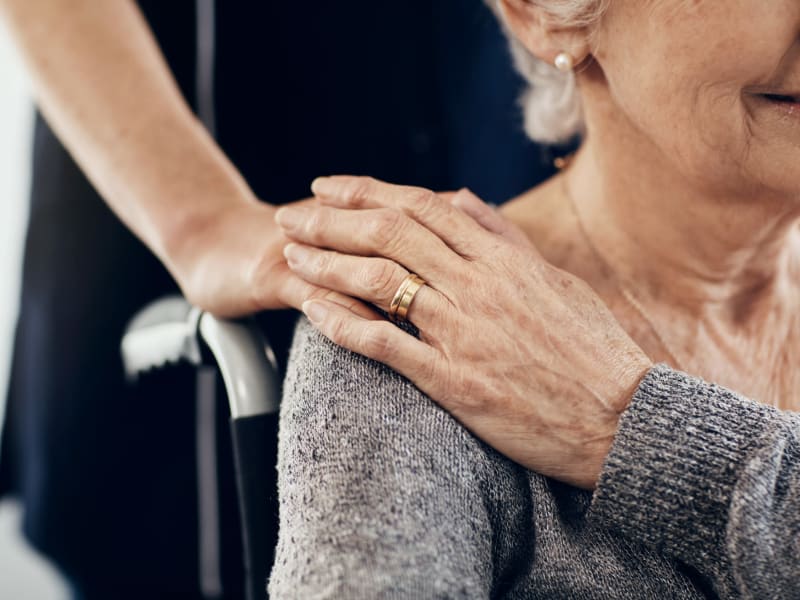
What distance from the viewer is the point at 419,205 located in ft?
2.94

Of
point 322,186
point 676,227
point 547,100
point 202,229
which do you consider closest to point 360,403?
point 322,186

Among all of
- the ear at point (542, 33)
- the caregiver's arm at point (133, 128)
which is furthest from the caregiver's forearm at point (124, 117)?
the ear at point (542, 33)

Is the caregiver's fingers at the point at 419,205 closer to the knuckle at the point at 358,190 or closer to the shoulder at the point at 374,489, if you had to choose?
the knuckle at the point at 358,190

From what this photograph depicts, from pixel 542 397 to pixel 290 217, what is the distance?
0.32 m

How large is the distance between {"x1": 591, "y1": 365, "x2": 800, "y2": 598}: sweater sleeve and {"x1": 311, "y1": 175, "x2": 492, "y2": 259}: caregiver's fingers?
21 cm

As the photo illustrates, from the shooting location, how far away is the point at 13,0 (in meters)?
1.16

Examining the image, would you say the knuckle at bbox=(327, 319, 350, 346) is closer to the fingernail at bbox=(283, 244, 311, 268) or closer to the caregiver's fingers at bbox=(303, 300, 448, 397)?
the caregiver's fingers at bbox=(303, 300, 448, 397)

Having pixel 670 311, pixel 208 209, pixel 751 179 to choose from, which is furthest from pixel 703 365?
pixel 208 209

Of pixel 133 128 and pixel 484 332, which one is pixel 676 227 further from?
pixel 133 128

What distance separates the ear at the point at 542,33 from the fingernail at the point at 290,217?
352 millimetres

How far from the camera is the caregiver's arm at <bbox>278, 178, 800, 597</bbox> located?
79 cm

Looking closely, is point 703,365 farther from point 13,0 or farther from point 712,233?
point 13,0

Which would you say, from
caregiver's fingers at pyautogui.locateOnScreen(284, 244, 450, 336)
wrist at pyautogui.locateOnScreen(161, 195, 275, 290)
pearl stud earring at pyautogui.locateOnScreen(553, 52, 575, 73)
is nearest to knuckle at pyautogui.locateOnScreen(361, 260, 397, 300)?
caregiver's fingers at pyautogui.locateOnScreen(284, 244, 450, 336)

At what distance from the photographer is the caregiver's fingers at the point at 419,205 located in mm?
883
